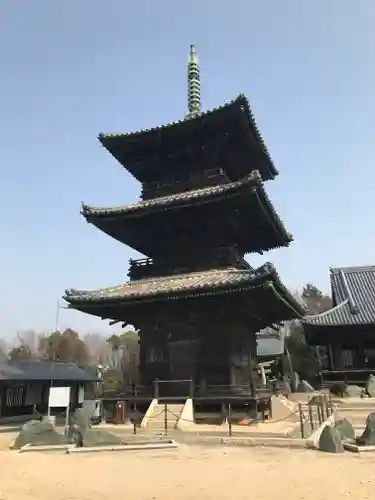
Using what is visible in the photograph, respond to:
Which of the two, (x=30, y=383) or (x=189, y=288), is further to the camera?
(x=30, y=383)

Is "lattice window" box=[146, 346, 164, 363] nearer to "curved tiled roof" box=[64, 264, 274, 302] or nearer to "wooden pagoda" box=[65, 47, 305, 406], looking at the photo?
"wooden pagoda" box=[65, 47, 305, 406]

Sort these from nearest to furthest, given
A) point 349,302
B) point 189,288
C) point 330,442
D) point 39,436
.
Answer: point 330,442, point 39,436, point 189,288, point 349,302

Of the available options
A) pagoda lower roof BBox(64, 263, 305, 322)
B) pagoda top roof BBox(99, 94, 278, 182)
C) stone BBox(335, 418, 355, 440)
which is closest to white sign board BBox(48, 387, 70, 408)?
pagoda lower roof BBox(64, 263, 305, 322)

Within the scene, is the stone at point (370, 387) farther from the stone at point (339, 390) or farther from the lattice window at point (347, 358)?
the lattice window at point (347, 358)

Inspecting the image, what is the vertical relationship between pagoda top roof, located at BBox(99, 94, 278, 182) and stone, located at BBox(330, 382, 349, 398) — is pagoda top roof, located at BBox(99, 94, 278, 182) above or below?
above

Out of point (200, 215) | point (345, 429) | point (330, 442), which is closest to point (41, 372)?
point (200, 215)

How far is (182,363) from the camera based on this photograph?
18.5 meters

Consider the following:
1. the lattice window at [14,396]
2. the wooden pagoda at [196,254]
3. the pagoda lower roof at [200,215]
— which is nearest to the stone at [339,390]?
the wooden pagoda at [196,254]

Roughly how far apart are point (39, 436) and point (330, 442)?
29.3 feet

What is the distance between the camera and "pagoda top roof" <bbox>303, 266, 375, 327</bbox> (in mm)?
31531

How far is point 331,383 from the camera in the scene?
3094 cm

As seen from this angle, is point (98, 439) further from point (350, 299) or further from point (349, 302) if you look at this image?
point (350, 299)

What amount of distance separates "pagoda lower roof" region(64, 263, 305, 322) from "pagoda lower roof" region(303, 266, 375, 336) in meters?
11.7

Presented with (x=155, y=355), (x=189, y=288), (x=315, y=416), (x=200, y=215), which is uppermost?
(x=200, y=215)
